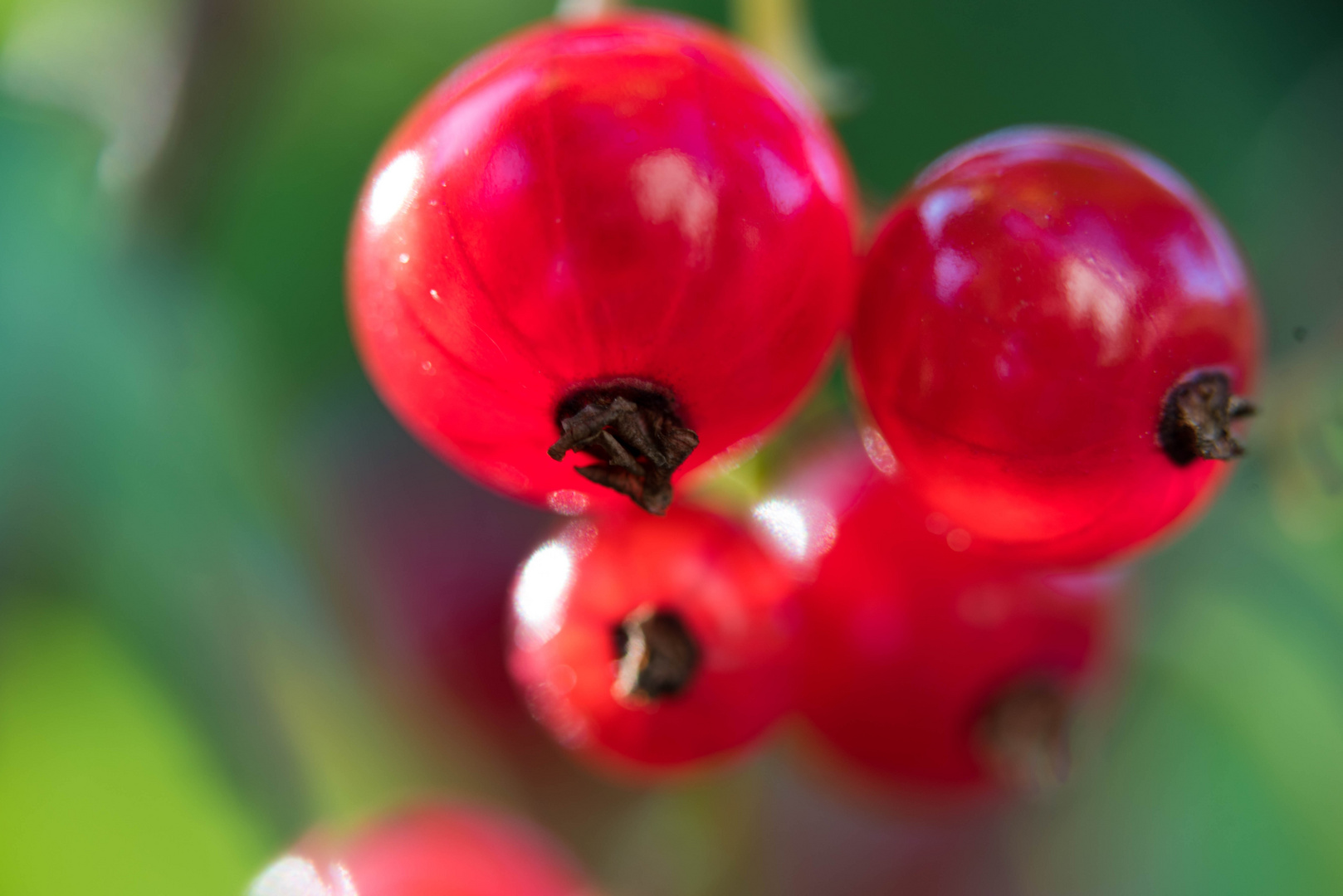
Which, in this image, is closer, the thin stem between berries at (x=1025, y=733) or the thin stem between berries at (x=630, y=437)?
the thin stem between berries at (x=630, y=437)

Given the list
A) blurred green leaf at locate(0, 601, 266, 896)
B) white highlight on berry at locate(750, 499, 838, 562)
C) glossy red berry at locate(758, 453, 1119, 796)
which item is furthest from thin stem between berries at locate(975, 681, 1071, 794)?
blurred green leaf at locate(0, 601, 266, 896)

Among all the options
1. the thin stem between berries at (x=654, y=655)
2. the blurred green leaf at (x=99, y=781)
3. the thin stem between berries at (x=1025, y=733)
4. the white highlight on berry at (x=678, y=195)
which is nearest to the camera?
the white highlight on berry at (x=678, y=195)

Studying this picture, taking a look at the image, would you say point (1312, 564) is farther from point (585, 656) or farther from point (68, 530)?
point (68, 530)

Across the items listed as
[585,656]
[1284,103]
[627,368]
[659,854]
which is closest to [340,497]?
[659,854]

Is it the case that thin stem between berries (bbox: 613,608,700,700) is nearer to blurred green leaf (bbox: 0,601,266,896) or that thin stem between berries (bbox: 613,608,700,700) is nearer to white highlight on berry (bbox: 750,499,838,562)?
white highlight on berry (bbox: 750,499,838,562)

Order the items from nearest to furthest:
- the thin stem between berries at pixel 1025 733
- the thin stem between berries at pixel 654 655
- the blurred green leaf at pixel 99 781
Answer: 1. the thin stem between berries at pixel 654 655
2. the thin stem between berries at pixel 1025 733
3. the blurred green leaf at pixel 99 781

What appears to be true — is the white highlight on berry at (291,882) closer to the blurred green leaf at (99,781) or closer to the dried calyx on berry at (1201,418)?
the blurred green leaf at (99,781)

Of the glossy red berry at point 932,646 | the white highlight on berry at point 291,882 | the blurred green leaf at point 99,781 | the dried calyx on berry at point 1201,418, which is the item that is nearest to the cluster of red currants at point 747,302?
the dried calyx on berry at point 1201,418
